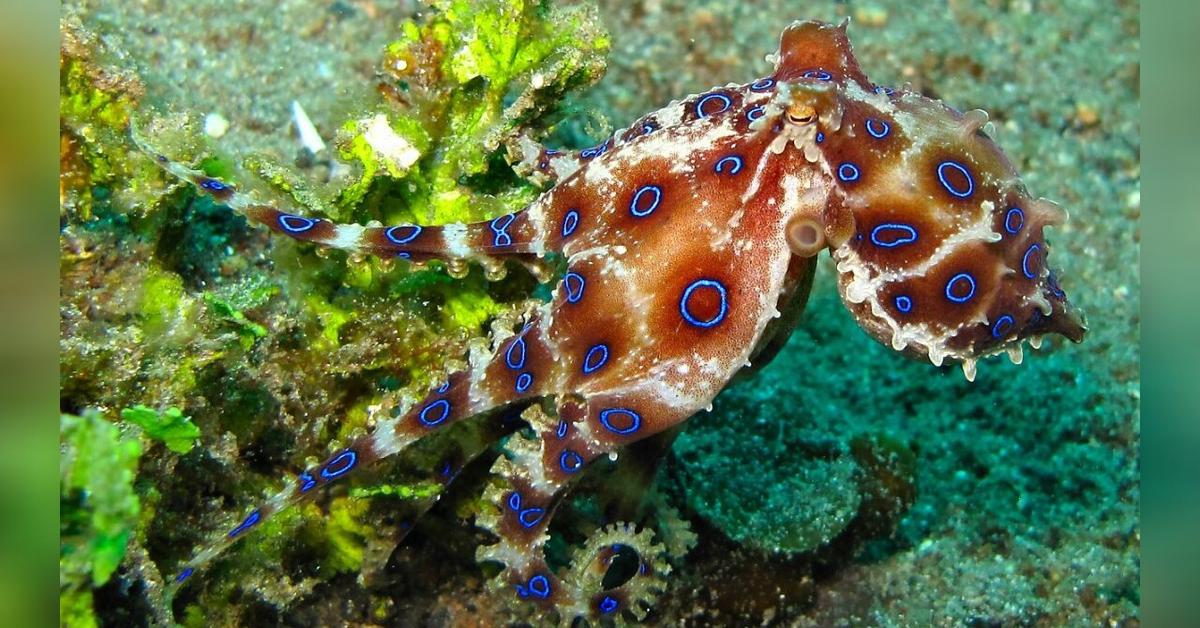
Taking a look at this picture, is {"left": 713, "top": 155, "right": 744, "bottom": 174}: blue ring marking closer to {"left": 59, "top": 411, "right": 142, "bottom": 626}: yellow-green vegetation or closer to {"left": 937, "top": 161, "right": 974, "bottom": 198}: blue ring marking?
{"left": 937, "top": 161, "right": 974, "bottom": 198}: blue ring marking

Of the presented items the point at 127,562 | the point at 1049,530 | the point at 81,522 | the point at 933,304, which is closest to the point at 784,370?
→ the point at 1049,530

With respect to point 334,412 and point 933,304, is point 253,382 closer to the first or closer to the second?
point 334,412

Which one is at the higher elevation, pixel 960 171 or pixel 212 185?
pixel 960 171

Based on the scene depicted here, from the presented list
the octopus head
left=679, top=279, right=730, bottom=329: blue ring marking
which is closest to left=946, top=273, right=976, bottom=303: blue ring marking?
the octopus head

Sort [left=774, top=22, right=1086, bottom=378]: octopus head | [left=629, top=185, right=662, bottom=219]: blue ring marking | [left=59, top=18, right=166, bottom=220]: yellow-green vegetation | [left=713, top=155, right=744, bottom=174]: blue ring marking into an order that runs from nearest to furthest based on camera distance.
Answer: [left=774, top=22, right=1086, bottom=378]: octopus head → [left=713, top=155, right=744, bottom=174]: blue ring marking → [left=629, top=185, right=662, bottom=219]: blue ring marking → [left=59, top=18, right=166, bottom=220]: yellow-green vegetation

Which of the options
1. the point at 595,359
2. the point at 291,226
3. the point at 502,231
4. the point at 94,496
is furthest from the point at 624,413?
the point at 94,496

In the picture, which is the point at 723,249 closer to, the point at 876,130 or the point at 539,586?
the point at 876,130
